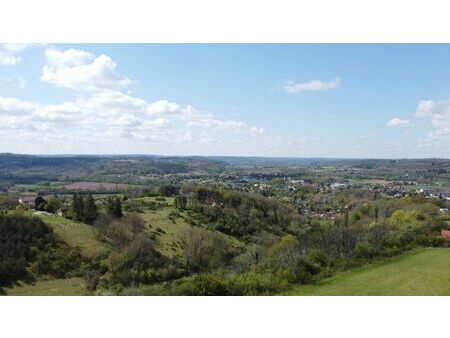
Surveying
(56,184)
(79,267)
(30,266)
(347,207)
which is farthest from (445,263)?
(56,184)

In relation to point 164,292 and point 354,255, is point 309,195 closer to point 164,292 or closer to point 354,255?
point 354,255

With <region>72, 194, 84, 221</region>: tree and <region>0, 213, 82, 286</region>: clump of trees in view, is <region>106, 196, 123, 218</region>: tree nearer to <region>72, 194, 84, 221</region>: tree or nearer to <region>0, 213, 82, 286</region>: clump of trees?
<region>72, 194, 84, 221</region>: tree

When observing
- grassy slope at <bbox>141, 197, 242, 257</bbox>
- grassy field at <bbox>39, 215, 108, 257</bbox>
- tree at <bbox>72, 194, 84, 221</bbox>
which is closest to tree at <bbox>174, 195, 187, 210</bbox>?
grassy slope at <bbox>141, 197, 242, 257</bbox>

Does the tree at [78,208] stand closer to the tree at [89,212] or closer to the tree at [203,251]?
the tree at [89,212]

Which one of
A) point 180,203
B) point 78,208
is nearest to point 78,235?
point 78,208

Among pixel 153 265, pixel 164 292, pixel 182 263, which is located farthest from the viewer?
pixel 182 263

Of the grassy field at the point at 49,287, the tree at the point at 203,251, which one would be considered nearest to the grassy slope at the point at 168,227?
the tree at the point at 203,251
